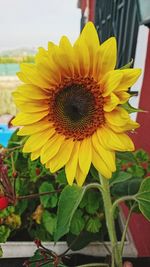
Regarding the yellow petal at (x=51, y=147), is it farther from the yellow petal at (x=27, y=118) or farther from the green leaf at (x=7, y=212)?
the green leaf at (x=7, y=212)

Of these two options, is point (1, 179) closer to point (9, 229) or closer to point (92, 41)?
point (9, 229)

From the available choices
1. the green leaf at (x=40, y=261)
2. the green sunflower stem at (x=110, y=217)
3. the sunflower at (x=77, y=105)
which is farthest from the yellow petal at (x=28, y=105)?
the green leaf at (x=40, y=261)

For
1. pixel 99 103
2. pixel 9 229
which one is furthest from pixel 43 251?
pixel 99 103

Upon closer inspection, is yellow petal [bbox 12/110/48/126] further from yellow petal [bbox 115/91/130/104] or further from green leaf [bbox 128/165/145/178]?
green leaf [bbox 128/165/145/178]

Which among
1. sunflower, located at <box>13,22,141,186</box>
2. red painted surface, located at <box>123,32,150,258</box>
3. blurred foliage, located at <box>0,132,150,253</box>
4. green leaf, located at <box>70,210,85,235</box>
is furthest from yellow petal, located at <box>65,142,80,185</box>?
red painted surface, located at <box>123,32,150,258</box>

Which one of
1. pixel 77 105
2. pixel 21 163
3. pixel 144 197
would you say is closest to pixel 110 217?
pixel 144 197
